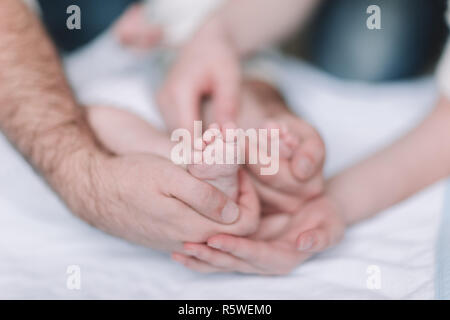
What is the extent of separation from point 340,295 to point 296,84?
0.55 meters

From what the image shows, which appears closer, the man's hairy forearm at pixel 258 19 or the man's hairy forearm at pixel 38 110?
the man's hairy forearm at pixel 38 110

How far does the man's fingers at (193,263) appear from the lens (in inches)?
24.9

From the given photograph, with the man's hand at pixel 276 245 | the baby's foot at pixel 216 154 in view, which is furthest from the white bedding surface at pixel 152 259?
the baby's foot at pixel 216 154

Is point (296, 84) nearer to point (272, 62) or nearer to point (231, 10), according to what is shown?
point (272, 62)

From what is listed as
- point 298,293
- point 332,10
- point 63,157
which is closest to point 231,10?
point 332,10

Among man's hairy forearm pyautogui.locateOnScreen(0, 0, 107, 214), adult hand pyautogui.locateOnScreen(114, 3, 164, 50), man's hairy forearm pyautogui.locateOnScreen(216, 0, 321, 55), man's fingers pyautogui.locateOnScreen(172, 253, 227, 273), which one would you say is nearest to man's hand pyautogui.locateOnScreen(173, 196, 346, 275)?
man's fingers pyautogui.locateOnScreen(172, 253, 227, 273)

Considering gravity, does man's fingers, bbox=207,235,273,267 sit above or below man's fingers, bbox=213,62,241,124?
below

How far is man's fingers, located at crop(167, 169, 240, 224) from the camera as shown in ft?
1.90

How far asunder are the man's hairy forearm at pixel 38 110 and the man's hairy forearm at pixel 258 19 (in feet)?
1.17

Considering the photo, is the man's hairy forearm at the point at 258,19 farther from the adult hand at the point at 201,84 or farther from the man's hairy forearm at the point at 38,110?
the man's hairy forearm at the point at 38,110

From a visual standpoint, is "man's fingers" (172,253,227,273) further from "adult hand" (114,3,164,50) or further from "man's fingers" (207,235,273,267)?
"adult hand" (114,3,164,50)

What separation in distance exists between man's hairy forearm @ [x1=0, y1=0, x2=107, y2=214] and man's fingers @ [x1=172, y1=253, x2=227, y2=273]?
0.16 meters

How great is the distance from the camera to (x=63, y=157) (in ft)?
2.31

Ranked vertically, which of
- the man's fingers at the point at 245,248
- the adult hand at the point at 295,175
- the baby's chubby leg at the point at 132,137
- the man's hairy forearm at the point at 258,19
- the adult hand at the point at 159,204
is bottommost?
the man's fingers at the point at 245,248
